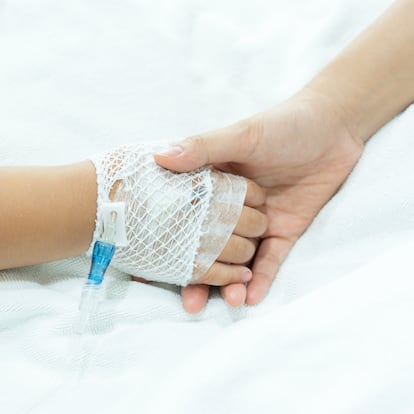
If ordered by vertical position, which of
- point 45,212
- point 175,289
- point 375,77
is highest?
point 375,77

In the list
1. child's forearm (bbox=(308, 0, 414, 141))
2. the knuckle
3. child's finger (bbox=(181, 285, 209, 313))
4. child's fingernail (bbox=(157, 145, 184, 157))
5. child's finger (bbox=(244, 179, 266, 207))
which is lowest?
child's finger (bbox=(181, 285, 209, 313))

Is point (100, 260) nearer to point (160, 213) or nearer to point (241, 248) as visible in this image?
point (160, 213)

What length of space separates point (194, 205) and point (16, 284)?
29 cm

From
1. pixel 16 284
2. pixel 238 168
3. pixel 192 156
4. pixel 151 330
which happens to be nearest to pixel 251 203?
pixel 238 168

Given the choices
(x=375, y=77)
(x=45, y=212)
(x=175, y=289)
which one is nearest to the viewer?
(x=45, y=212)

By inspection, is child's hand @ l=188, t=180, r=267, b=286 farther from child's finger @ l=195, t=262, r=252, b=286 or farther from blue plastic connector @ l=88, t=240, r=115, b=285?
blue plastic connector @ l=88, t=240, r=115, b=285

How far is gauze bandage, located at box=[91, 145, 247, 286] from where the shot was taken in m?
0.83

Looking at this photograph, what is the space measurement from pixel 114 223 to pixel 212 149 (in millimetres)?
183

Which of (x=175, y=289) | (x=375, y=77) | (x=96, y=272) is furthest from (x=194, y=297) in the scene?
(x=375, y=77)

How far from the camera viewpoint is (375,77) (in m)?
1.04

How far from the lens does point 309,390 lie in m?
0.57

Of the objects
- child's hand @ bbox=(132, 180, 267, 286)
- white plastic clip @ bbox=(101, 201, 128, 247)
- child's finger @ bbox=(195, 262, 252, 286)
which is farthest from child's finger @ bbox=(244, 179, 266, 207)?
white plastic clip @ bbox=(101, 201, 128, 247)

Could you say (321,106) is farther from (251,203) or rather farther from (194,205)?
(194,205)

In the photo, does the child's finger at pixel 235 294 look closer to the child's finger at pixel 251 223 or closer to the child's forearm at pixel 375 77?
the child's finger at pixel 251 223
